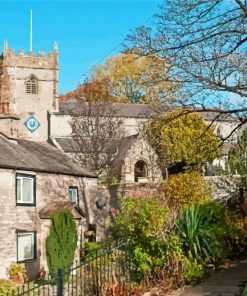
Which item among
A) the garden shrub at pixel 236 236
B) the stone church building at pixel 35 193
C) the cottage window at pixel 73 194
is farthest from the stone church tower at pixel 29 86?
the garden shrub at pixel 236 236

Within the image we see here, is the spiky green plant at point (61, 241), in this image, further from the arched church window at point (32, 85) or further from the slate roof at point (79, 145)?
the arched church window at point (32, 85)

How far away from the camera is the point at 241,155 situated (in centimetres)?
2155

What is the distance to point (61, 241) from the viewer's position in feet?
79.3

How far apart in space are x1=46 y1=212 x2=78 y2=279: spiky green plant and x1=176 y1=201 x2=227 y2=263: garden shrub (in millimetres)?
11296

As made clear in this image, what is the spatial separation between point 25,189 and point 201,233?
14.8m

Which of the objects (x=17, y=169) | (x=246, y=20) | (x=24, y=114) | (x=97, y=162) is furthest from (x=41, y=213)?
(x=24, y=114)

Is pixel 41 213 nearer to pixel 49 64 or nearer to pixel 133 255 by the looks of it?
pixel 133 255

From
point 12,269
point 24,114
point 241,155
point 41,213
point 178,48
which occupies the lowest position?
point 12,269

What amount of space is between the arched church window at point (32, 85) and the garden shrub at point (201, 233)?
57.4m

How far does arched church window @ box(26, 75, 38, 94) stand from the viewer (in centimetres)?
Answer: 6904

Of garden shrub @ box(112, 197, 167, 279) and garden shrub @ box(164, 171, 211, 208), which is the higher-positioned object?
garden shrub @ box(164, 171, 211, 208)

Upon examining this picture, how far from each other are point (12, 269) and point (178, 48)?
13.4 meters

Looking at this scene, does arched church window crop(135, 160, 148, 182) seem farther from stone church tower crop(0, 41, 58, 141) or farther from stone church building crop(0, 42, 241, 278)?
stone church tower crop(0, 41, 58, 141)

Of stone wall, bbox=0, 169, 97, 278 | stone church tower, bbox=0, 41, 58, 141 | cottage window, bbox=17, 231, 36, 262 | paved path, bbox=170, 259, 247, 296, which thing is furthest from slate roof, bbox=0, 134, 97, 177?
stone church tower, bbox=0, 41, 58, 141
